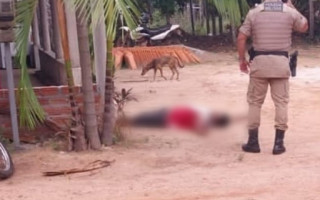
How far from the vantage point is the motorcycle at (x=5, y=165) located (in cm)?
666

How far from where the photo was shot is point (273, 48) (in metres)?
7.30

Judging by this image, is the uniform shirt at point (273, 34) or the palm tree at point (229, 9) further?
the uniform shirt at point (273, 34)

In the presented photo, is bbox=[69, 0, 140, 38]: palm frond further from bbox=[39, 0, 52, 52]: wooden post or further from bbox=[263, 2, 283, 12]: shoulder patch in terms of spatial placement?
bbox=[39, 0, 52, 52]: wooden post

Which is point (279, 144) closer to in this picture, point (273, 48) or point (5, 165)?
point (273, 48)

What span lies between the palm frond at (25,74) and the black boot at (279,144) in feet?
7.68

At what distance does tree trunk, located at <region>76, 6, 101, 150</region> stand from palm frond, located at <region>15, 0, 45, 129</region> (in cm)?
47

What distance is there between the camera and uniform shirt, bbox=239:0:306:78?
23.9 ft

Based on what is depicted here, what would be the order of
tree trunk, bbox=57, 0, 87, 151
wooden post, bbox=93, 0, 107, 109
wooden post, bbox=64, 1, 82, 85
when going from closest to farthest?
tree trunk, bbox=57, 0, 87, 151 → wooden post, bbox=93, 0, 107, 109 → wooden post, bbox=64, 1, 82, 85

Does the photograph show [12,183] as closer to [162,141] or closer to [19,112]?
[19,112]

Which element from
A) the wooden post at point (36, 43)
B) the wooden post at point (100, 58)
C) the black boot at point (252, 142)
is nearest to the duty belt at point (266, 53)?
the black boot at point (252, 142)

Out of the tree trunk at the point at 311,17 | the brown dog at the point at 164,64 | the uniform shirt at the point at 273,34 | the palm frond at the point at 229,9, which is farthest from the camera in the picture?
the tree trunk at the point at 311,17

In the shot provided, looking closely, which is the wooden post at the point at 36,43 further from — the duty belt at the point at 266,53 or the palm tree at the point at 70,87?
the duty belt at the point at 266,53

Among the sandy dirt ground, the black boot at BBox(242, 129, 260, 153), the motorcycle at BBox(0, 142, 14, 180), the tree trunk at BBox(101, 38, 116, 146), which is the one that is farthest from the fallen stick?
the black boot at BBox(242, 129, 260, 153)

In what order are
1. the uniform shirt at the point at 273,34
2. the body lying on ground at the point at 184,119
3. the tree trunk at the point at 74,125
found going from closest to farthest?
the uniform shirt at the point at 273,34 < the tree trunk at the point at 74,125 < the body lying on ground at the point at 184,119
